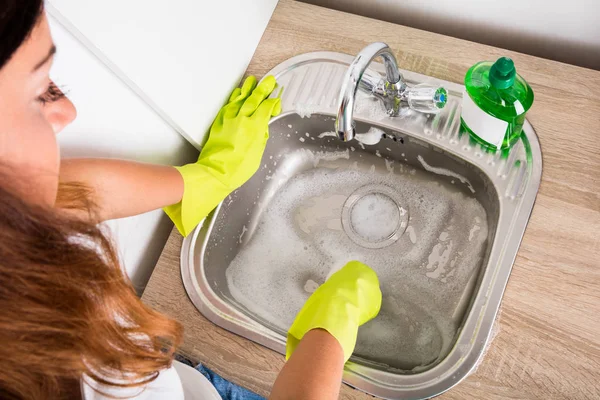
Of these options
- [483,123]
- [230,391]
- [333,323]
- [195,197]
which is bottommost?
[230,391]

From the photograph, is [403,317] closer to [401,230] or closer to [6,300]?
[401,230]

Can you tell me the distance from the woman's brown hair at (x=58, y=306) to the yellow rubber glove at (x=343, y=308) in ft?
0.96

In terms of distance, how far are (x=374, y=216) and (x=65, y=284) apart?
685 millimetres

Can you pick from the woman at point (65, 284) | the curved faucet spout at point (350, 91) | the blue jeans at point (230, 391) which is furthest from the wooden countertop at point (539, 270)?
the curved faucet spout at point (350, 91)

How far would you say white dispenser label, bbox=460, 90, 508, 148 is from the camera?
0.81m

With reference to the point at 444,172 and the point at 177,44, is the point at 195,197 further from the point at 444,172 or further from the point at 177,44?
the point at 444,172

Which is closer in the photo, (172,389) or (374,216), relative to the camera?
(172,389)

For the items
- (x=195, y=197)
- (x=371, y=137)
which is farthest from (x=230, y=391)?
(x=371, y=137)

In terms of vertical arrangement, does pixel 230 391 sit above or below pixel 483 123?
below

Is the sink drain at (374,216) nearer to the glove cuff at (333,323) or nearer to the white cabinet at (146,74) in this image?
the glove cuff at (333,323)

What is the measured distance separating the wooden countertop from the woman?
0.12 meters

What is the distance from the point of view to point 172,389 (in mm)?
696

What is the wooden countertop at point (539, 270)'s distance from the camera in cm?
72

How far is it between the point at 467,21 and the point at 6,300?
3.12ft
